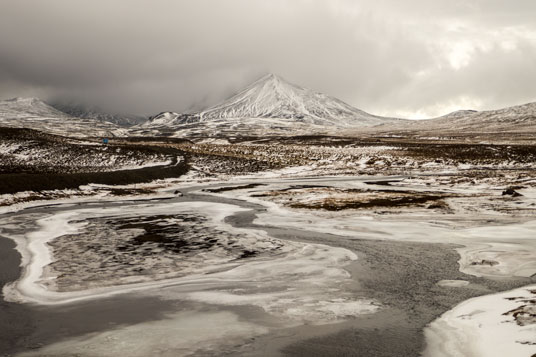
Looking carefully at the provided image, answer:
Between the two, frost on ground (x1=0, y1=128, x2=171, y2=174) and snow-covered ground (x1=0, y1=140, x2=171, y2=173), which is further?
frost on ground (x1=0, y1=128, x2=171, y2=174)

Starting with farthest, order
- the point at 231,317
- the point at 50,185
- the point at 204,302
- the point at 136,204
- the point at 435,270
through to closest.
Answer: the point at 50,185 < the point at 136,204 < the point at 435,270 < the point at 204,302 < the point at 231,317

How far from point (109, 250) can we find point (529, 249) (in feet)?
57.9

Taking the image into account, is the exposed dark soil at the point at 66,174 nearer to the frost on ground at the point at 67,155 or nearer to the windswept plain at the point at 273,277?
the frost on ground at the point at 67,155

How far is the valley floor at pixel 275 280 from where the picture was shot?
9508 mm

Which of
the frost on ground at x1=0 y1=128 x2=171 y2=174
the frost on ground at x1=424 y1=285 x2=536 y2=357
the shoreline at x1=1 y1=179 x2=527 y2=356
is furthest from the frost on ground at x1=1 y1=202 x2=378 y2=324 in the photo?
the frost on ground at x1=0 y1=128 x2=171 y2=174

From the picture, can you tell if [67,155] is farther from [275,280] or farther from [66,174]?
[275,280]

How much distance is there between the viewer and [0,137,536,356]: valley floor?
31.2ft

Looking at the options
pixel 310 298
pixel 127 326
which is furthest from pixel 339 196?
pixel 127 326

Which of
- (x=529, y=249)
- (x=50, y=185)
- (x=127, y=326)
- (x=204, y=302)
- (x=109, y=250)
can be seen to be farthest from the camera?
(x=50, y=185)

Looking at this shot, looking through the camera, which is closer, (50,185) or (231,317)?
(231,317)

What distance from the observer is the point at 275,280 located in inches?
567

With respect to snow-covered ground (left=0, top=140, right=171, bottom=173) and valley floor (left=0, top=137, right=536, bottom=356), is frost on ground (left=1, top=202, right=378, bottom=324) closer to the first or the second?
valley floor (left=0, top=137, right=536, bottom=356)

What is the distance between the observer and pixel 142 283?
46.1ft

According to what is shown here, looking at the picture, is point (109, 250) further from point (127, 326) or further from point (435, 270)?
point (435, 270)
